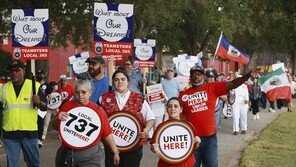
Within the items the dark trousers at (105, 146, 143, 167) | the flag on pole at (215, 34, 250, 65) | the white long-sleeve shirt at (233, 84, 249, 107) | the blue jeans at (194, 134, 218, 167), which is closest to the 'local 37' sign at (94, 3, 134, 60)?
the blue jeans at (194, 134, 218, 167)

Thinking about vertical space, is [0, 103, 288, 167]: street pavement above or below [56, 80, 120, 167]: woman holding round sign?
below

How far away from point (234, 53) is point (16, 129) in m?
6.85

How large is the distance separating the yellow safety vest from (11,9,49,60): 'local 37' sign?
1.80 meters

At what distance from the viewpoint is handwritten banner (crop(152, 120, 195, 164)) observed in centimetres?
704

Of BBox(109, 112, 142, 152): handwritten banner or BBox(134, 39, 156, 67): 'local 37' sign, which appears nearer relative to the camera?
BBox(109, 112, 142, 152): handwritten banner

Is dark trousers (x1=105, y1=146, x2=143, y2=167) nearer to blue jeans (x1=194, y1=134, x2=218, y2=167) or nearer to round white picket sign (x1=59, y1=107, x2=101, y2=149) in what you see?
round white picket sign (x1=59, y1=107, x2=101, y2=149)

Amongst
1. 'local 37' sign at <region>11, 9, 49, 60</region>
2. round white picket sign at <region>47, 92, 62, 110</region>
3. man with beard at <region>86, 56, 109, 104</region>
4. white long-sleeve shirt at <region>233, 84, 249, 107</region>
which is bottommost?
white long-sleeve shirt at <region>233, 84, 249, 107</region>

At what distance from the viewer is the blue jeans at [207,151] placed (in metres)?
8.25

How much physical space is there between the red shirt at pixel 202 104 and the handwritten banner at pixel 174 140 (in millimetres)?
1015

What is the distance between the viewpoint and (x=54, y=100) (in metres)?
14.7

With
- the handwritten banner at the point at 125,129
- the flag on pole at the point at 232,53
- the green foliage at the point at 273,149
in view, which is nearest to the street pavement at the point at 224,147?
the green foliage at the point at 273,149

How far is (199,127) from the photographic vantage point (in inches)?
322

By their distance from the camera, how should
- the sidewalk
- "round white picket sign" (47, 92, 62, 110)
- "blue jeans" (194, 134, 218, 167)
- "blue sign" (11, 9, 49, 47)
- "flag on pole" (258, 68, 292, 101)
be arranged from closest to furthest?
1. "blue jeans" (194, 134, 218, 167)
2. "blue sign" (11, 9, 49, 47)
3. the sidewalk
4. "round white picket sign" (47, 92, 62, 110)
5. "flag on pole" (258, 68, 292, 101)

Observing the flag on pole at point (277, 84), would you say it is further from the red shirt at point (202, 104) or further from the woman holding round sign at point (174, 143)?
the woman holding round sign at point (174, 143)
